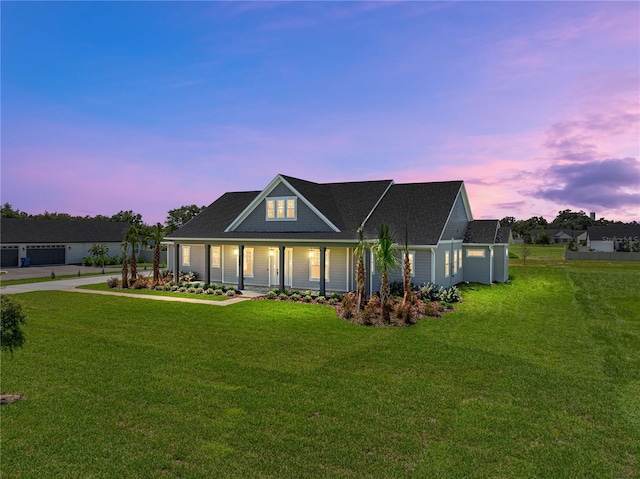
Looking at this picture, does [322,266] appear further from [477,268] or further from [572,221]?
[572,221]

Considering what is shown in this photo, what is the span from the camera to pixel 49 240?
4275cm

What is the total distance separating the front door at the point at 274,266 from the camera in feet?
78.7

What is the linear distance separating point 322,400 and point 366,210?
1806 centimetres

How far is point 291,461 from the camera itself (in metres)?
5.52

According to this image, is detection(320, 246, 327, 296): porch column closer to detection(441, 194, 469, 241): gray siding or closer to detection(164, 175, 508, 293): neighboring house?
detection(164, 175, 508, 293): neighboring house

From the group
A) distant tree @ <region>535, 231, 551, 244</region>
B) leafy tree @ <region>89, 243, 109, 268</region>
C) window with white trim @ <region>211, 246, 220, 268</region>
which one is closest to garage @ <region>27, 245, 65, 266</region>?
leafy tree @ <region>89, 243, 109, 268</region>

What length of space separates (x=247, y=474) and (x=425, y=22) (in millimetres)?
19035

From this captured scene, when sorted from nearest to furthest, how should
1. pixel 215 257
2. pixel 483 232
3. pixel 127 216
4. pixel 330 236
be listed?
pixel 330 236 → pixel 215 257 → pixel 483 232 → pixel 127 216

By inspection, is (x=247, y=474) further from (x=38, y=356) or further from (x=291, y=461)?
(x=38, y=356)

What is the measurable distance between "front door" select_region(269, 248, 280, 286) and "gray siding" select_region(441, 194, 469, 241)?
33.9 ft

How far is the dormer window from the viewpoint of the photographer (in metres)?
23.5

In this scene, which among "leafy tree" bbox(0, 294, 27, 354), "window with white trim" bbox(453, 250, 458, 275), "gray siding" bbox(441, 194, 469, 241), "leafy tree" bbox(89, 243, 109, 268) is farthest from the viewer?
"leafy tree" bbox(89, 243, 109, 268)

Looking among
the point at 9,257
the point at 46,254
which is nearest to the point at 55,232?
the point at 46,254

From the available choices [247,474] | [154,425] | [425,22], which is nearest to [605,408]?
[247,474]
